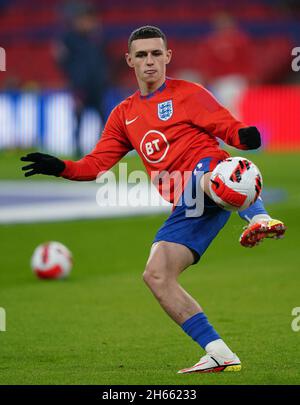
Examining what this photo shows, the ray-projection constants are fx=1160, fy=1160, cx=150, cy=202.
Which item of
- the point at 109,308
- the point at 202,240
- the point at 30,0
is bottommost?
the point at 109,308

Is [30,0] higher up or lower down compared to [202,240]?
higher up

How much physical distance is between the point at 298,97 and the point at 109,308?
58.4 ft

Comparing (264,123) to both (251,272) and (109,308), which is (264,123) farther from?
(109,308)

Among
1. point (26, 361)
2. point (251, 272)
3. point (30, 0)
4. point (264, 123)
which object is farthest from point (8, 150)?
point (26, 361)

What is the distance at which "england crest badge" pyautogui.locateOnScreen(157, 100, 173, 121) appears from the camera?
7117 millimetres

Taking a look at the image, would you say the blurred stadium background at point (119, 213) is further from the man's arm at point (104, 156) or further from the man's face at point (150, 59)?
the man's face at point (150, 59)

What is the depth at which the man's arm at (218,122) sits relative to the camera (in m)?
6.75

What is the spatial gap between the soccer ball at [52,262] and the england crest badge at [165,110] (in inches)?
154

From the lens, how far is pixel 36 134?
2544cm

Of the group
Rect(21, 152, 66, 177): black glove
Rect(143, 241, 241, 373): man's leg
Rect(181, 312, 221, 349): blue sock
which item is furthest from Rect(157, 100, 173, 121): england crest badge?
Rect(181, 312, 221, 349): blue sock

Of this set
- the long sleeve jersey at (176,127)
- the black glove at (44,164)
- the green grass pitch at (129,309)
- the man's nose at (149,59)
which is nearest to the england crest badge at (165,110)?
the long sleeve jersey at (176,127)

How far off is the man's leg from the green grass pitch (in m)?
0.11

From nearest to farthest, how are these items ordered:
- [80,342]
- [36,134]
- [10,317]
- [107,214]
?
[80,342] < [10,317] < [107,214] < [36,134]
